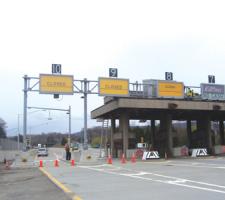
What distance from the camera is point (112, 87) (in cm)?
4291

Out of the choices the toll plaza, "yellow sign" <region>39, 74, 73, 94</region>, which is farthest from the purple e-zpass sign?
"yellow sign" <region>39, 74, 73, 94</region>

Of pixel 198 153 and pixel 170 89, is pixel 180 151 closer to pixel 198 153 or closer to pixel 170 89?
pixel 198 153

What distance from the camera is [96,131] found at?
170 meters

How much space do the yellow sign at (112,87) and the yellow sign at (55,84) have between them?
2971 millimetres

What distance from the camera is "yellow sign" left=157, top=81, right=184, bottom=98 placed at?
45594mm

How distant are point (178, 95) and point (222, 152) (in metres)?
10.2

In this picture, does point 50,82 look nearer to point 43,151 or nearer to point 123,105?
point 123,105

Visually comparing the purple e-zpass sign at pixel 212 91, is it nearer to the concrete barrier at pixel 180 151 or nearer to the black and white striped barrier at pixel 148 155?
the concrete barrier at pixel 180 151

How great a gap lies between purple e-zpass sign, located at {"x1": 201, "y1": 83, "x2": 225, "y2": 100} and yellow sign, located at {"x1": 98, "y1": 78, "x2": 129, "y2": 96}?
1023 cm

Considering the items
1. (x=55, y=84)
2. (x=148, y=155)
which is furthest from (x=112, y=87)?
(x=148, y=155)

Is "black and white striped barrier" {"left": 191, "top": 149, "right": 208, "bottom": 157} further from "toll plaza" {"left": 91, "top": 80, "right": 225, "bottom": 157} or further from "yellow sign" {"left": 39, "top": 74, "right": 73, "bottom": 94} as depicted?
"yellow sign" {"left": 39, "top": 74, "right": 73, "bottom": 94}

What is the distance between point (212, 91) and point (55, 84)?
18.1 meters

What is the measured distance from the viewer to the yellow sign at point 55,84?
41.2 meters

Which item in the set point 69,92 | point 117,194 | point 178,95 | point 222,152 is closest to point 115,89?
point 69,92
